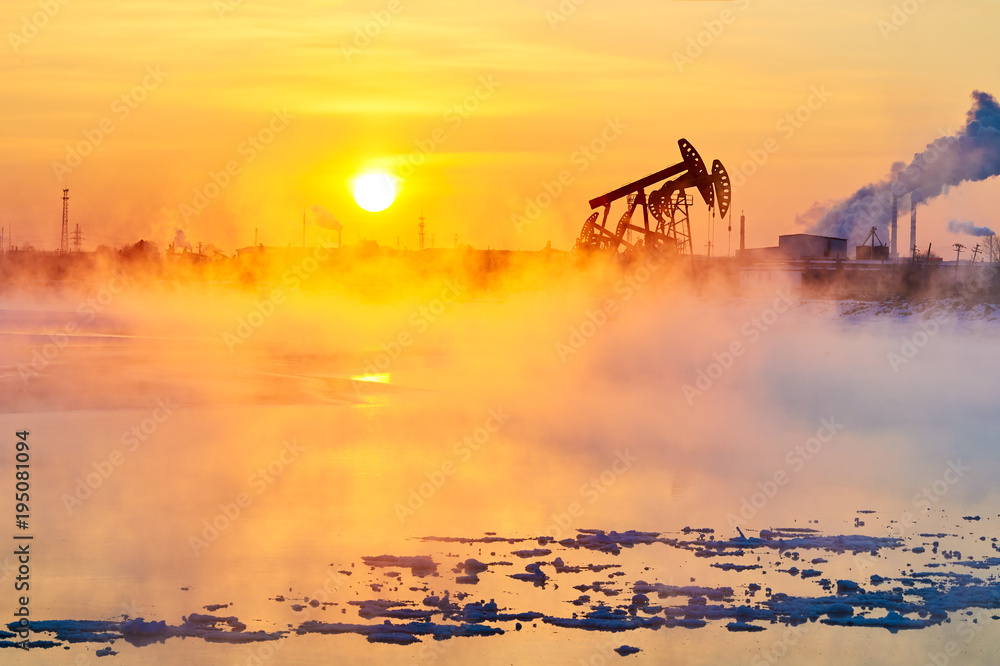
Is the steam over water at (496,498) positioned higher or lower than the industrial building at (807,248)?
lower

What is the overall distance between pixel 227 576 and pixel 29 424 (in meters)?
15.4

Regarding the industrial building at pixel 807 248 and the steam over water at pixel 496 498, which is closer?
the steam over water at pixel 496 498

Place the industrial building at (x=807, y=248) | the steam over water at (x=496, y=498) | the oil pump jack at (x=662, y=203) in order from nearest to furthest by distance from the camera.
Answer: the steam over water at (x=496, y=498)
the oil pump jack at (x=662, y=203)
the industrial building at (x=807, y=248)

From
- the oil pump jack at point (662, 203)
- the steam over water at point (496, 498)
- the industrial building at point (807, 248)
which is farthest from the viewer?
the industrial building at point (807, 248)

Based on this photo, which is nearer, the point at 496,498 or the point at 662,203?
the point at 496,498

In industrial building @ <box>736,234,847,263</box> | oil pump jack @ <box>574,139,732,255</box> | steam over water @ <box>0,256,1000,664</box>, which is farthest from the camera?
industrial building @ <box>736,234,847,263</box>

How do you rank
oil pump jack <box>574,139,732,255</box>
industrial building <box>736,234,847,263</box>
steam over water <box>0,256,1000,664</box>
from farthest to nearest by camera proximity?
industrial building <box>736,234,847,263</box>
oil pump jack <box>574,139,732,255</box>
steam over water <box>0,256,1000,664</box>

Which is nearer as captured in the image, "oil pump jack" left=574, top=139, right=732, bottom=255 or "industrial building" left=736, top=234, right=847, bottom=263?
"oil pump jack" left=574, top=139, right=732, bottom=255

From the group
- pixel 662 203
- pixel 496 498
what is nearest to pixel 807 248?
pixel 662 203

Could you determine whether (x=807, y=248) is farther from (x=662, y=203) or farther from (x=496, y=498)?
(x=496, y=498)

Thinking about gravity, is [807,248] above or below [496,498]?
above

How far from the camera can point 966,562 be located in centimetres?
1705

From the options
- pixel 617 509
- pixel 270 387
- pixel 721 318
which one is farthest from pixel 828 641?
pixel 721 318

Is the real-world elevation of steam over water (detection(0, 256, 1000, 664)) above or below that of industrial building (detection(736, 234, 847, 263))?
below
